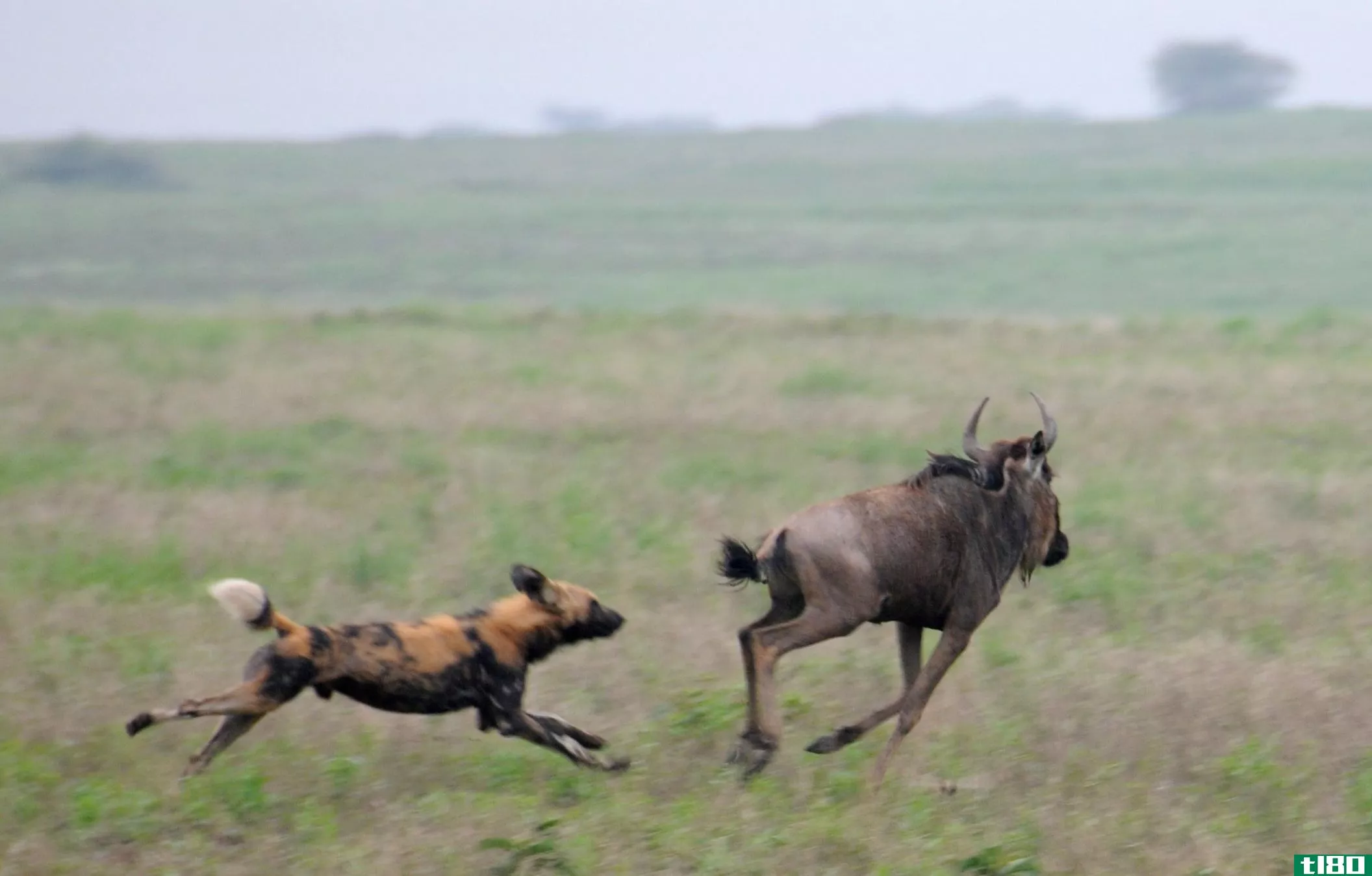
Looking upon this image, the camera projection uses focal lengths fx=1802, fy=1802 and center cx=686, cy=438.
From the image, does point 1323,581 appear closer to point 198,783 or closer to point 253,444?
point 198,783

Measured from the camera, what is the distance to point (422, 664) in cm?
707

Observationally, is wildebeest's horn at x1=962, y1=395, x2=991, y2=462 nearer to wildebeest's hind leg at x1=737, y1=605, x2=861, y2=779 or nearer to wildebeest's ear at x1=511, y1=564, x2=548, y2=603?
wildebeest's hind leg at x1=737, y1=605, x2=861, y2=779

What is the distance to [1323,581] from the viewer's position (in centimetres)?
1039

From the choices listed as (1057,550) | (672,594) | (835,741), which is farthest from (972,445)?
(672,594)

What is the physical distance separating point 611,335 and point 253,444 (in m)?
8.50

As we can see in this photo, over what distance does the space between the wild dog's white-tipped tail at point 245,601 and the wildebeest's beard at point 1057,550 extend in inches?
131

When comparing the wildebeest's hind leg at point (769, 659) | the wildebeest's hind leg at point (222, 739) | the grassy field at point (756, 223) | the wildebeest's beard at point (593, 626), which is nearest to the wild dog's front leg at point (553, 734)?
the wildebeest's beard at point (593, 626)

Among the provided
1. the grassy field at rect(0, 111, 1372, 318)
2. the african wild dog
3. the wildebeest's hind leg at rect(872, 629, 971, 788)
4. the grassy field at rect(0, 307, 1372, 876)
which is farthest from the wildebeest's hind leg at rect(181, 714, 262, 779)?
the grassy field at rect(0, 111, 1372, 318)

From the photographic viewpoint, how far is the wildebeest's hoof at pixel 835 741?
7.03 metres

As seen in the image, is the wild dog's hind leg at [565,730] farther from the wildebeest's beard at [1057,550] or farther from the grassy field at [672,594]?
the wildebeest's beard at [1057,550]

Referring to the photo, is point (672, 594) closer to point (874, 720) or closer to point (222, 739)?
point (874, 720)

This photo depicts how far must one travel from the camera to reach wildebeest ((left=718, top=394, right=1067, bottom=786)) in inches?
277

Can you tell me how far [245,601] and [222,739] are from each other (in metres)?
0.70

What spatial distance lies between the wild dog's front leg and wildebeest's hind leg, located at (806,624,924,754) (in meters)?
0.78
